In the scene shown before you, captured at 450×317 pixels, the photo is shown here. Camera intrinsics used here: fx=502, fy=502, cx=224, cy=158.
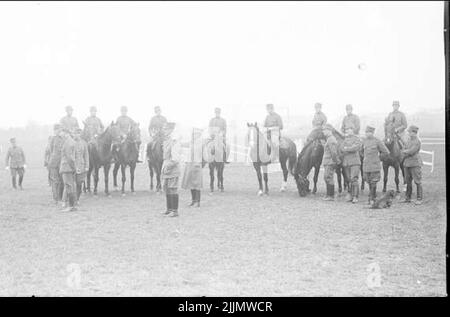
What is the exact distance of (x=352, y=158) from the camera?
467 inches

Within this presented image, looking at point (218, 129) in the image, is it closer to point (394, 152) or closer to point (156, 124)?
point (156, 124)

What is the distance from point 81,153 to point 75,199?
4.54 feet

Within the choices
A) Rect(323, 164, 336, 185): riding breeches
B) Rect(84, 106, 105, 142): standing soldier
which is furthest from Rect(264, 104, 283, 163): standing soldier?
Rect(84, 106, 105, 142): standing soldier

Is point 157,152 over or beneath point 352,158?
over

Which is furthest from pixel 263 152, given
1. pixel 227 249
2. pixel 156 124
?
pixel 227 249

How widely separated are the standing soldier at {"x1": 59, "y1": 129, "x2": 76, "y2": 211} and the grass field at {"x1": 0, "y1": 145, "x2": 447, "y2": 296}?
17.7 inches

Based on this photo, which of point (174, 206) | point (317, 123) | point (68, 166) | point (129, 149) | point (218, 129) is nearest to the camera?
point (174, 206)

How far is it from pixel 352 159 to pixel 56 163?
733 centimetres

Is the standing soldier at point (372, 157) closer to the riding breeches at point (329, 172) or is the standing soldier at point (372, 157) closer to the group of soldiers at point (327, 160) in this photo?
the group of soldiers at point (327, 160)

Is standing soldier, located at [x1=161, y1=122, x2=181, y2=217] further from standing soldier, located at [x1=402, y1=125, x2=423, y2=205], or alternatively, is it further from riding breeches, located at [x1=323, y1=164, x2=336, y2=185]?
standing soldier, located at [x1=402, y1=125, x2=423, y2=205]

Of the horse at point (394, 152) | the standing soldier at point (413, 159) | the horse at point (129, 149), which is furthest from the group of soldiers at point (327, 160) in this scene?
the horse at point (129, 149)

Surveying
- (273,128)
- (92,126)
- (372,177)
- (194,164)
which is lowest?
(372,177)

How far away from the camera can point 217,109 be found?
50.9 feet
